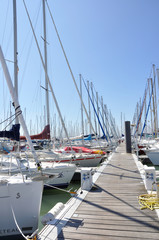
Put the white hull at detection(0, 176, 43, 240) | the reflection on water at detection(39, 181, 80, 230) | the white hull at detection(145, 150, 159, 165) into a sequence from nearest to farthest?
the white hull at detection(0, 176, 43, 240)
the reflection on water at detection(39, 181, 80, 230)
the white hull at detection(145, 150, 159, 165)

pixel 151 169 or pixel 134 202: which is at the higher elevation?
pixel 151 169

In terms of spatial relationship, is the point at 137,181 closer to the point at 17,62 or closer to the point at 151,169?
the point at 151,169

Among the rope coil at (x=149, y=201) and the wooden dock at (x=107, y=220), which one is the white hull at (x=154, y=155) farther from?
the rope coil at (x=149, y=201)

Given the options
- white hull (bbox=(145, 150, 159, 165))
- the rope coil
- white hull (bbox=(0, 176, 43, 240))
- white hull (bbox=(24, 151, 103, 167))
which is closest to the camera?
the rope coil

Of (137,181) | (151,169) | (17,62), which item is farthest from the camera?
(17,62)

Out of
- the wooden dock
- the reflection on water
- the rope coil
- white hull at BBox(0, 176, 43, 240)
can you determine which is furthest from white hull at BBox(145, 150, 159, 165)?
white hull at BBox(0, 176, 43, 240)

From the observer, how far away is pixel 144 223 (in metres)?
4.88

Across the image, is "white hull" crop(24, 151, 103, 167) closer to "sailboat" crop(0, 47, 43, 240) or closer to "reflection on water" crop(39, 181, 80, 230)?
"reflection on water" crop(39, 181, 80, 230)

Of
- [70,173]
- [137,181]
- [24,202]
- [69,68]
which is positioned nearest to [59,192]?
[70,173]

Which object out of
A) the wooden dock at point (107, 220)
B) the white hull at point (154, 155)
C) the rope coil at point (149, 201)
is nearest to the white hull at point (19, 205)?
the wooden dock at point (107, 220)

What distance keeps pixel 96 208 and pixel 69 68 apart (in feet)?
32.0

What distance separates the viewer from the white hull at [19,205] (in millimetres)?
6043

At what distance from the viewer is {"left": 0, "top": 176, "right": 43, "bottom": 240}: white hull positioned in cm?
604

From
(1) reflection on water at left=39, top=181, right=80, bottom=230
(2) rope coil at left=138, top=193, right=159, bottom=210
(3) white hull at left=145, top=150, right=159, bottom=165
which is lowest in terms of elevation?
(1) reflection on water at left=39, top=181, right=80, bottom=230
